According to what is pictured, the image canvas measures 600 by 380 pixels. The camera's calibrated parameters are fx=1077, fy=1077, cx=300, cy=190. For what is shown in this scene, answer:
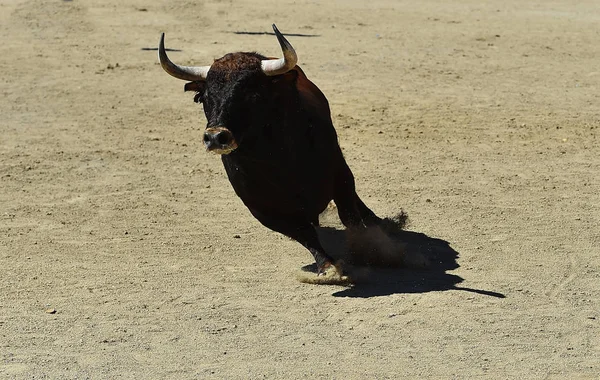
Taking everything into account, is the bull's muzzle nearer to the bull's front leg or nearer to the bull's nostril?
the bull's nostril

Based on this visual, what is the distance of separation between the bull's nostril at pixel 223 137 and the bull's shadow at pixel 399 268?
148cm

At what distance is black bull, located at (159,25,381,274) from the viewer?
7988mm

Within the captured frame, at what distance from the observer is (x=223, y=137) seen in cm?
772

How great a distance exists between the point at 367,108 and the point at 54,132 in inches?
156

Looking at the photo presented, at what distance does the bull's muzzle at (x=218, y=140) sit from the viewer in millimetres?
7684

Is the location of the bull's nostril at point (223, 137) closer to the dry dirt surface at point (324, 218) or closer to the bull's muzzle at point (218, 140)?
the bull's muzzle at point (218, 140)

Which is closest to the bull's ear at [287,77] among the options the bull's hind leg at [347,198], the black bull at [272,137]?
the black bull at [272,137]

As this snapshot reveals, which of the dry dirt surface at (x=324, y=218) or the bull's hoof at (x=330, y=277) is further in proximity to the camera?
the bull's hoof at (x=330, y=277)

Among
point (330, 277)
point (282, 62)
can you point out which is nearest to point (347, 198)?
point (330, 277)

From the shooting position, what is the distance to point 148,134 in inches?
518

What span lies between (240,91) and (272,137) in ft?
1.52

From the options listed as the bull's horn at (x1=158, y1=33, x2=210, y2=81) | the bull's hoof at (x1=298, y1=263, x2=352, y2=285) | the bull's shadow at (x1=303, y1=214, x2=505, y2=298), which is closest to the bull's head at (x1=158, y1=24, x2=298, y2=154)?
the bull's horn at (x1=158, y1=33, x2=210, y2=81)

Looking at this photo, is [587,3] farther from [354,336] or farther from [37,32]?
[354,336]

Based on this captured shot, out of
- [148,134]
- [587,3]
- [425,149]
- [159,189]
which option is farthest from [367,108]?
[587,3]
